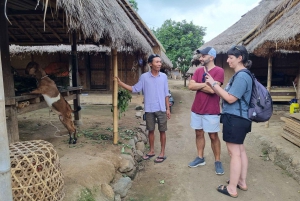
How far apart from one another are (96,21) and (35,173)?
2.06m

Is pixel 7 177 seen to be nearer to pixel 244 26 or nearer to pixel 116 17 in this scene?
pixel 116 17

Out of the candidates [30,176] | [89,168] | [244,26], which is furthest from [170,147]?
[244,26]

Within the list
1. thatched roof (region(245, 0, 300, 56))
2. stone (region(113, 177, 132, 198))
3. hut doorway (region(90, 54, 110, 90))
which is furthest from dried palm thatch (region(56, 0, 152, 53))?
hut doorway (region(90, 54, 110, 90))

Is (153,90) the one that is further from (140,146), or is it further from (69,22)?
(69,22)

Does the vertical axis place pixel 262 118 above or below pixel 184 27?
below

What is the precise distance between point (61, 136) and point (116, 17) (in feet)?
8.61

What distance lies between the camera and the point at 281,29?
534 centimetres

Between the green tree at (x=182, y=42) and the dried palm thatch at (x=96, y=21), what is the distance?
1592 centimetres

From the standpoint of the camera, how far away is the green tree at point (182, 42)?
19.7 meters

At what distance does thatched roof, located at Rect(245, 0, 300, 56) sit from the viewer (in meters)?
5.00

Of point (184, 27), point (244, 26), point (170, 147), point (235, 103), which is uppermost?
point (184, 27)

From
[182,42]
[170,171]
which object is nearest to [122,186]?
[170,171]

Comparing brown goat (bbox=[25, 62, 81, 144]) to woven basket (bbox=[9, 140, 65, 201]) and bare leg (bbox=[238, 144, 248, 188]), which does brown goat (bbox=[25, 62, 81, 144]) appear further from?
bare leg (bbox=[238, 144, 248, 188])

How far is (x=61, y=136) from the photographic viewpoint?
15.6 feet
